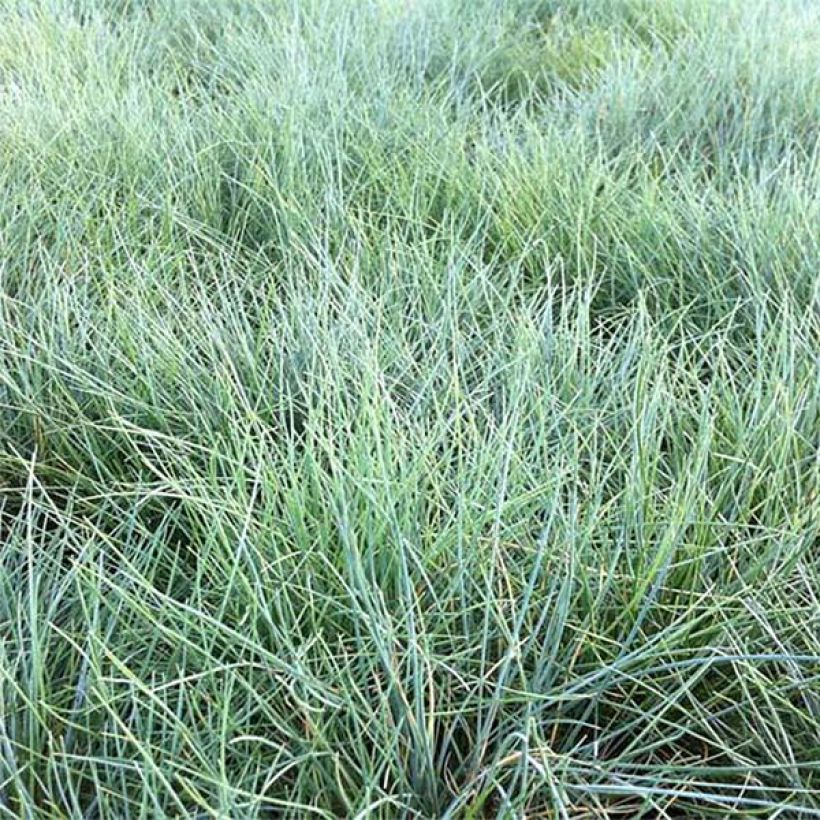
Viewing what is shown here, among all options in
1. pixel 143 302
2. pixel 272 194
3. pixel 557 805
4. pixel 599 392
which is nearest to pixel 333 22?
pixel 272 194

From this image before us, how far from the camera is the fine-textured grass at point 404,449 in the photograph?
60 centimetres

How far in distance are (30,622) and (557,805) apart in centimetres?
36

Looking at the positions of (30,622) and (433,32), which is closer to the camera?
(30,622)

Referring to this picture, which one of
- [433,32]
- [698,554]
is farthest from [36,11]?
[698,554]

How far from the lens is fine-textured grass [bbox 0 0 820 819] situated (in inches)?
23.7

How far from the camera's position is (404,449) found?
755 mm

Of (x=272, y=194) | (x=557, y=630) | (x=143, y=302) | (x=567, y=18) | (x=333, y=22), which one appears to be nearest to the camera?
(x=557, y=630)

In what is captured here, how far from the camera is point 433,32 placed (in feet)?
6.15

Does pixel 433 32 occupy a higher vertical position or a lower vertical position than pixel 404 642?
higher

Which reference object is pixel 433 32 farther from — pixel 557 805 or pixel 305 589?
pixel 557 805

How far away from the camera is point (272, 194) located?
1276 millimetres

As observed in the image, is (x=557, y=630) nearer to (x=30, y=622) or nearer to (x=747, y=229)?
(x=30, y=622)

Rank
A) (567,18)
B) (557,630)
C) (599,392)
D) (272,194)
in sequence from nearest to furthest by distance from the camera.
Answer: (557,630)
(599,392)
(272,194)
(567,18)

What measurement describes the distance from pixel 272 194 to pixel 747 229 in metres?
0.62
